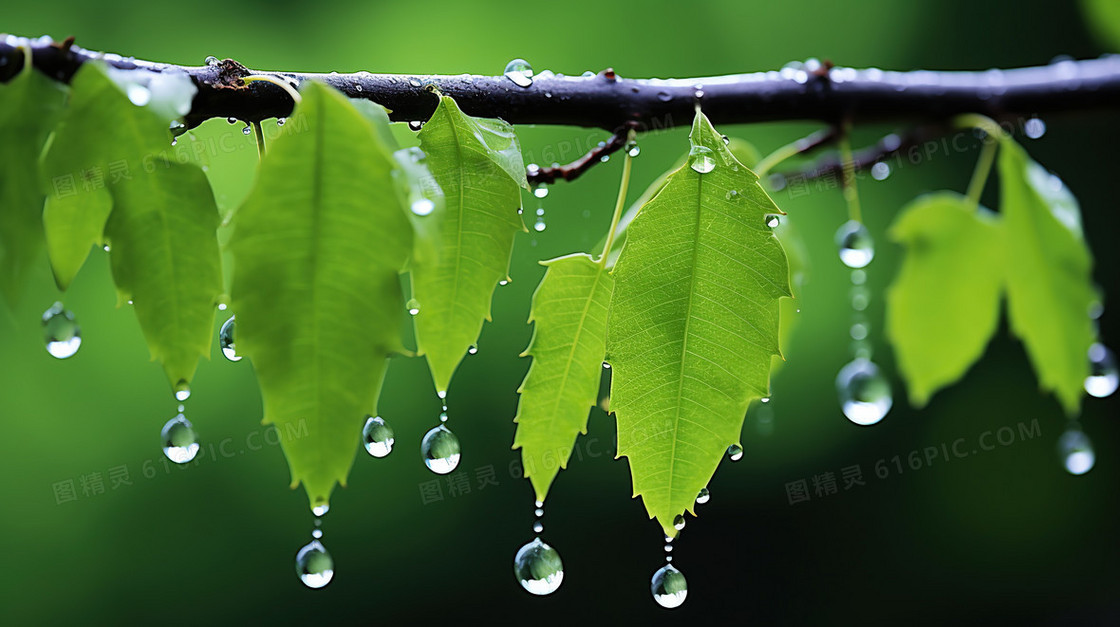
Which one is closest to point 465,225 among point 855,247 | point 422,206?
point 422,206

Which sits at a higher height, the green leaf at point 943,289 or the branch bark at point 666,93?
the branch bark at point 666,93

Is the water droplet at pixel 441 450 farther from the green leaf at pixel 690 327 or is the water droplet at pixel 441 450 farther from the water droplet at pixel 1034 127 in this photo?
the water droplet at pixel 1034 127

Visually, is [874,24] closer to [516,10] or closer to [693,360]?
[516,10]

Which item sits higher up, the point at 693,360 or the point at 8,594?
the point at 8,594

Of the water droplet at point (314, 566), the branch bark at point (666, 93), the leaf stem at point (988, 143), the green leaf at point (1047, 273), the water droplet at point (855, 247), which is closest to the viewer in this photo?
the branch bark at point (666, 93)

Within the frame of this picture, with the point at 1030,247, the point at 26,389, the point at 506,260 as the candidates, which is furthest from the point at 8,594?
the point at 1030,247

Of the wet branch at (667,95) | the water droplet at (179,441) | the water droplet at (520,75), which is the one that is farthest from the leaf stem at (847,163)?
the water droplet at (179,441)

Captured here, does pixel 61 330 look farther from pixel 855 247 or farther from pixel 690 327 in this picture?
pixel 855 247
